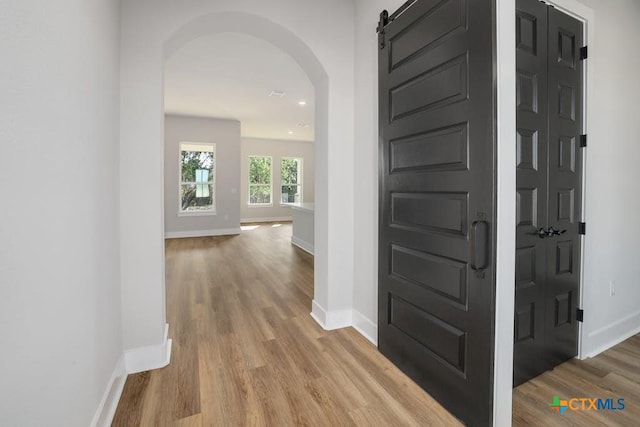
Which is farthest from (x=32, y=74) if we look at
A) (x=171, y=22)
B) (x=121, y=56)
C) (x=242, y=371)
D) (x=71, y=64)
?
(x=242, y=371)

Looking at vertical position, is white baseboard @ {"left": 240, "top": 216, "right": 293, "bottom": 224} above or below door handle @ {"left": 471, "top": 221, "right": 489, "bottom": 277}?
below

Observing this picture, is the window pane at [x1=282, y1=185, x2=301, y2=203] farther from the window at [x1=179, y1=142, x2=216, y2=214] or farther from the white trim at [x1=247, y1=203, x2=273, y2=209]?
the window at [x1=179, y1=142, x2=216, y2=214]

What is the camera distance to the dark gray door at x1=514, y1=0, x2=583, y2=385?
1.70 metres

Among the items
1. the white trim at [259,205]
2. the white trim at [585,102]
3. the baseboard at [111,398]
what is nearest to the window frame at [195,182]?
the white trim at [259,205]

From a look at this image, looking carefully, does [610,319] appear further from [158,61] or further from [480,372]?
[158,61]

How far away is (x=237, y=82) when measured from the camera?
4.80 meters

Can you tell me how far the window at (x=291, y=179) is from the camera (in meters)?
10.8

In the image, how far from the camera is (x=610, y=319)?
221cm

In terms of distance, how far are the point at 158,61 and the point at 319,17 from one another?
1.33m

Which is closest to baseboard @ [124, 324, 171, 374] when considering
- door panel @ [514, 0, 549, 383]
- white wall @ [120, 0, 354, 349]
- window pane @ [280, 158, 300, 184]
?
white wall @ [120, 0, 354, 349]

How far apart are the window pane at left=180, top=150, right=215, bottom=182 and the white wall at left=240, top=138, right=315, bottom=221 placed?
8.58 feet

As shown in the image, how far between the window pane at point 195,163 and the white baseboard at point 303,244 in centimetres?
299

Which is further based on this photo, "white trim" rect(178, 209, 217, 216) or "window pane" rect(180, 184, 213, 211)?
"window pane" rect(180, 184, 213, 211)

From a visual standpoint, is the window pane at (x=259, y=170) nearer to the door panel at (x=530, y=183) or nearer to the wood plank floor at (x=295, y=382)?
the wood plank floor at (x=295, y=382)
